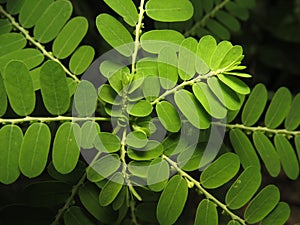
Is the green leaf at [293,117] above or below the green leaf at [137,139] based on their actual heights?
above

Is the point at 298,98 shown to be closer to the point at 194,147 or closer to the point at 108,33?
the point at 194,147

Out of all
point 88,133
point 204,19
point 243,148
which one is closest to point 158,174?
point 88,133

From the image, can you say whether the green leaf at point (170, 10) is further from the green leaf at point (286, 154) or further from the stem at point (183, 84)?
the green leaf at point (286, 154)

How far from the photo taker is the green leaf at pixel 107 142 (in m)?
0.85

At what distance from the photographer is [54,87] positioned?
2.80 feet

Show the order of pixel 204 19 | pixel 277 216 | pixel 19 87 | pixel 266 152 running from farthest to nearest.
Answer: pixel 204 19, pixel 266 152, pixel 277 216, pixel 19 87

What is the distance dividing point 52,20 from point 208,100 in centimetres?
34

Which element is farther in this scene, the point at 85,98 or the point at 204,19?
the point at 204,19

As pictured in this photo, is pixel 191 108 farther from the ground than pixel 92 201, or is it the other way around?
pixel 191 108

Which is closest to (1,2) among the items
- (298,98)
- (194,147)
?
(194,147)

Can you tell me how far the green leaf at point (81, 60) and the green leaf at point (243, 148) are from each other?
0.32 m

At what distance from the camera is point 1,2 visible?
3.34 ft

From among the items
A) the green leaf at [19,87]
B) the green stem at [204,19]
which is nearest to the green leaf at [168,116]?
the green leaf at [19,87]

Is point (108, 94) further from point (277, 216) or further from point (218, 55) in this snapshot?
point (277, 216)
